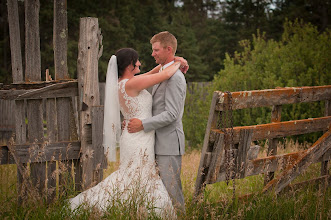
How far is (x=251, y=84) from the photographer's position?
9875 millimetres

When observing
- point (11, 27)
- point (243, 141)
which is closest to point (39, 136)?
point (11, 27)

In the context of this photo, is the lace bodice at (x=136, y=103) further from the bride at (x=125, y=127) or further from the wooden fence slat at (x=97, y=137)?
the wooden fence slat at (x=97, y=137)

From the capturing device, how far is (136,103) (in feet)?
13.4

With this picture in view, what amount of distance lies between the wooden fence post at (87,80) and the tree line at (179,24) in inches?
549

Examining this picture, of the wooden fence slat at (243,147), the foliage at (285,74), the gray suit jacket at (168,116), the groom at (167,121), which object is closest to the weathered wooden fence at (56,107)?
the groom at (167,121)

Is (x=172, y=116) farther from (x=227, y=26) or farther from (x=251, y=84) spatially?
(x=227, y=26)

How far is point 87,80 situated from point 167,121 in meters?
1.13

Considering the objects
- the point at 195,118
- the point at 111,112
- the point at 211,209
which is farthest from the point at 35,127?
the point at 195,118

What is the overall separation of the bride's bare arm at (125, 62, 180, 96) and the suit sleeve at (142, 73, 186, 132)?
92mm

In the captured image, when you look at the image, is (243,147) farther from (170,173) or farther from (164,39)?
(164,39)

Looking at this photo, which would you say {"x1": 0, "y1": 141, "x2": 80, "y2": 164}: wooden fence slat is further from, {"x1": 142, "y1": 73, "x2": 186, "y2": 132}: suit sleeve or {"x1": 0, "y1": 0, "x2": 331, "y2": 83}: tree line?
{"x1": 0, "y1": 0, "x2": 331, "y2": 83}: tree line

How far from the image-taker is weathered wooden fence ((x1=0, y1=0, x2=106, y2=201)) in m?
4.21

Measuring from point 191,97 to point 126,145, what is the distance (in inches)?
277

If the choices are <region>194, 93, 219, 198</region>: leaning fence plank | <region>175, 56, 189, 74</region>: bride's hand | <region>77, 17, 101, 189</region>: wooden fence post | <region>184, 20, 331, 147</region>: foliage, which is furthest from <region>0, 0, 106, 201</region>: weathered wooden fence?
<region>184, 20, 331, 147</region>: foliage
